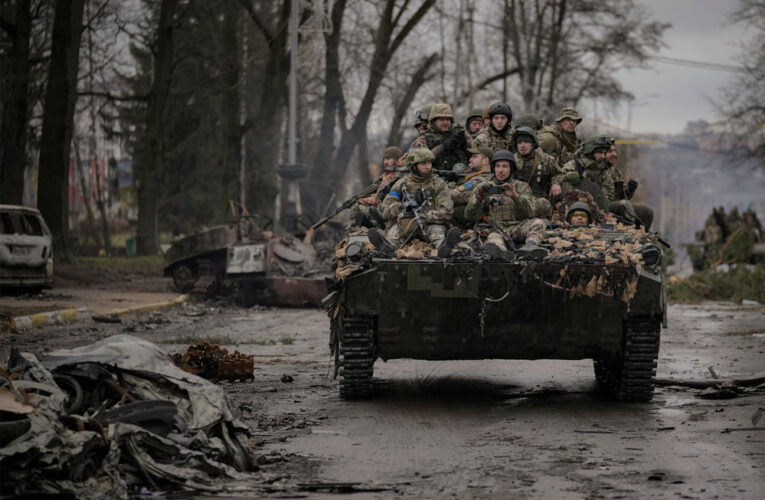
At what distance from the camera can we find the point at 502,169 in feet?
34.7

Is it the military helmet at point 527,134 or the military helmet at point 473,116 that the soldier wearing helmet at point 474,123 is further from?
the military helmet at point 527,134

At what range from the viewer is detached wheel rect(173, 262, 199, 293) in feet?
80.9

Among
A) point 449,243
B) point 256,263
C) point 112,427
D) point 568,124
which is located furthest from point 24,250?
point 112,427

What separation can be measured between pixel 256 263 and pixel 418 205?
12.3 metres

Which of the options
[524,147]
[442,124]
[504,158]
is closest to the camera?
[504,158]

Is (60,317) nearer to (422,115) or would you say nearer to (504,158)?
(422,115)

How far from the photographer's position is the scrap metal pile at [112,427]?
575 centimetres

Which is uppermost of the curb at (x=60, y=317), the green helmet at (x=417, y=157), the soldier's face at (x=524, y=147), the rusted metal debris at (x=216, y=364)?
the soldier's face at (x=524, y=147)

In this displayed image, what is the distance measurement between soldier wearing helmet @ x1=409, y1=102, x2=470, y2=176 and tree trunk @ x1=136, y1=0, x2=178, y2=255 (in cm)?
2350

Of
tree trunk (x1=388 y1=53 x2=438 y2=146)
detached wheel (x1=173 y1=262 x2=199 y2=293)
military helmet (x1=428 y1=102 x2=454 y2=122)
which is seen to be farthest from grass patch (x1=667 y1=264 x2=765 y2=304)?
tree trunk (x1=388 y1=53 x2=438 y2=146)

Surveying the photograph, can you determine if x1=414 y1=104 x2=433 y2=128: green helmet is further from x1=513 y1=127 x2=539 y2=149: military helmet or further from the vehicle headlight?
the vehicle headlight

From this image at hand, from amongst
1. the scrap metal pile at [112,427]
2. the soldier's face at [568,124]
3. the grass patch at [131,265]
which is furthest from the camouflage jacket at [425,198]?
the grass patch at [131,265]

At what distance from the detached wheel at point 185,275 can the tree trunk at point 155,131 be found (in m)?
11.9

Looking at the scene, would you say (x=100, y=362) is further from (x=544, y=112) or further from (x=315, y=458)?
(x=544, y=112)
